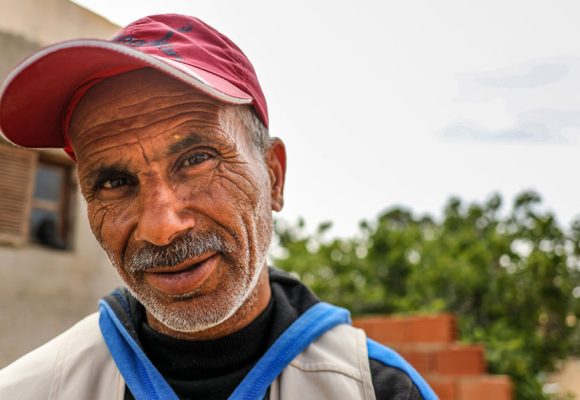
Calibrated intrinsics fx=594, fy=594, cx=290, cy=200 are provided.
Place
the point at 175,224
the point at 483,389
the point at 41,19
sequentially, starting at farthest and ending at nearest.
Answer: the point at 41,19
the point at 483,389
the point at 175,224

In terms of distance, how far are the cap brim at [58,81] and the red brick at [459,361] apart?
3.16m

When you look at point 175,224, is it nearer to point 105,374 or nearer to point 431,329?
point 105,374

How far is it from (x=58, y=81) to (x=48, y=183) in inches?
176

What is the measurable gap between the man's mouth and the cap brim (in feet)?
1.27

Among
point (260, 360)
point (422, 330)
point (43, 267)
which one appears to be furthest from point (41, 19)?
point (260, 360)

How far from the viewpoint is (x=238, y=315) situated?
158 centimetres

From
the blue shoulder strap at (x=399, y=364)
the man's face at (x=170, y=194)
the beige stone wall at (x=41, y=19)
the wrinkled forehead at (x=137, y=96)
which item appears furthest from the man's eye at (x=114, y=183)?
the beige stone wall at (x=41, y=19)

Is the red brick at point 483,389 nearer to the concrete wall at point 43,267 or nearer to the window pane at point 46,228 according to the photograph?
the concrete wall at point 43,267

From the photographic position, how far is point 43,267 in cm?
545

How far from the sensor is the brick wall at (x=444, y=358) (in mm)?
3918

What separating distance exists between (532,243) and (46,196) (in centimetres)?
A: 691

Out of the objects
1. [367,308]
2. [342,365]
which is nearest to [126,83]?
[342,365]

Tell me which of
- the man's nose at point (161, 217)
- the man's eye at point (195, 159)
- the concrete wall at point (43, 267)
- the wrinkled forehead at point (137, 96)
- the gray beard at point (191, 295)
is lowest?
the concrete wall at point (43, 267)

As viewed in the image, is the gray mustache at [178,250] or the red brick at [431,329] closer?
the gray mustache at [178,250]
